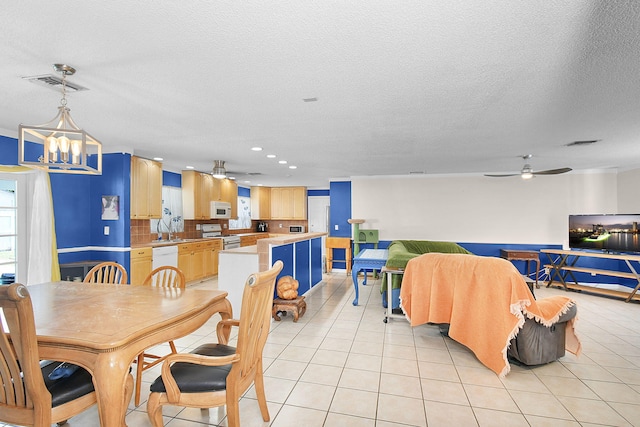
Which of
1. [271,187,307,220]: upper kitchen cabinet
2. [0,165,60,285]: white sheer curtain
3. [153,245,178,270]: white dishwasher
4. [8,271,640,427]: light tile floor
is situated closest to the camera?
[8,271,640,427]: light tile floor

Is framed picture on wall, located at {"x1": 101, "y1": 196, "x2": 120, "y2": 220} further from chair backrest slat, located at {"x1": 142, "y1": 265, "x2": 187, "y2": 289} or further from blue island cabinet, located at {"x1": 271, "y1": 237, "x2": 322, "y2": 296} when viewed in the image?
blue island cabinet, located at {"x1": 271, "y1": 237, "x2": 322, "y2": 296}

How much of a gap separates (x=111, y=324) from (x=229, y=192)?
21.0ft

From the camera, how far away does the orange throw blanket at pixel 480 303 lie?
2639 mm

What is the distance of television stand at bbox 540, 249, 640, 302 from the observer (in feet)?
16.7

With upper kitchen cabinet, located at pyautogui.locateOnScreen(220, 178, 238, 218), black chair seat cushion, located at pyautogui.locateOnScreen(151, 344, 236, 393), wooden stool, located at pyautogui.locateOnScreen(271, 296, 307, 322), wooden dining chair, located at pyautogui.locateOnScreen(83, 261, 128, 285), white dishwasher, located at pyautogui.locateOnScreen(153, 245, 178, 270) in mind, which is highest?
upper kitchen cabinet, located at pyautogui.locateOnScreen(220, 178, 238, 218)

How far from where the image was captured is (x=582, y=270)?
557cm

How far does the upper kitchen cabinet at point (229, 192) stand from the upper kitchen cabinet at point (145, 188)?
2070 millimetres

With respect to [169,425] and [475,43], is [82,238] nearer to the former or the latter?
[169,425]

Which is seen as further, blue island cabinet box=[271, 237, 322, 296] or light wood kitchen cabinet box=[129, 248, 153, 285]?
light wood kitchen cabinet box=[129, 248, 153, 285]

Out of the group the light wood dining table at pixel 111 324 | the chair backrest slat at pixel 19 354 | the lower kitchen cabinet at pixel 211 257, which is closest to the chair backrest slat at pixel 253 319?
the light wood dining table at pixel 111 324

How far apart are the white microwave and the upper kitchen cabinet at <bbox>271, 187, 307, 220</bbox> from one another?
216cm

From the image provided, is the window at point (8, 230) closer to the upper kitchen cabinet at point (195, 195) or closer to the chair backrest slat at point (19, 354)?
the upper kitchen cabinet at point (195, 195)

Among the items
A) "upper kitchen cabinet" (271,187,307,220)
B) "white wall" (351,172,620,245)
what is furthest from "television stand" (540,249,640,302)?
"upper kitchen cabinet" (271,187,307,220)

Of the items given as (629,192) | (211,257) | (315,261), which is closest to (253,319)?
(315,261)
